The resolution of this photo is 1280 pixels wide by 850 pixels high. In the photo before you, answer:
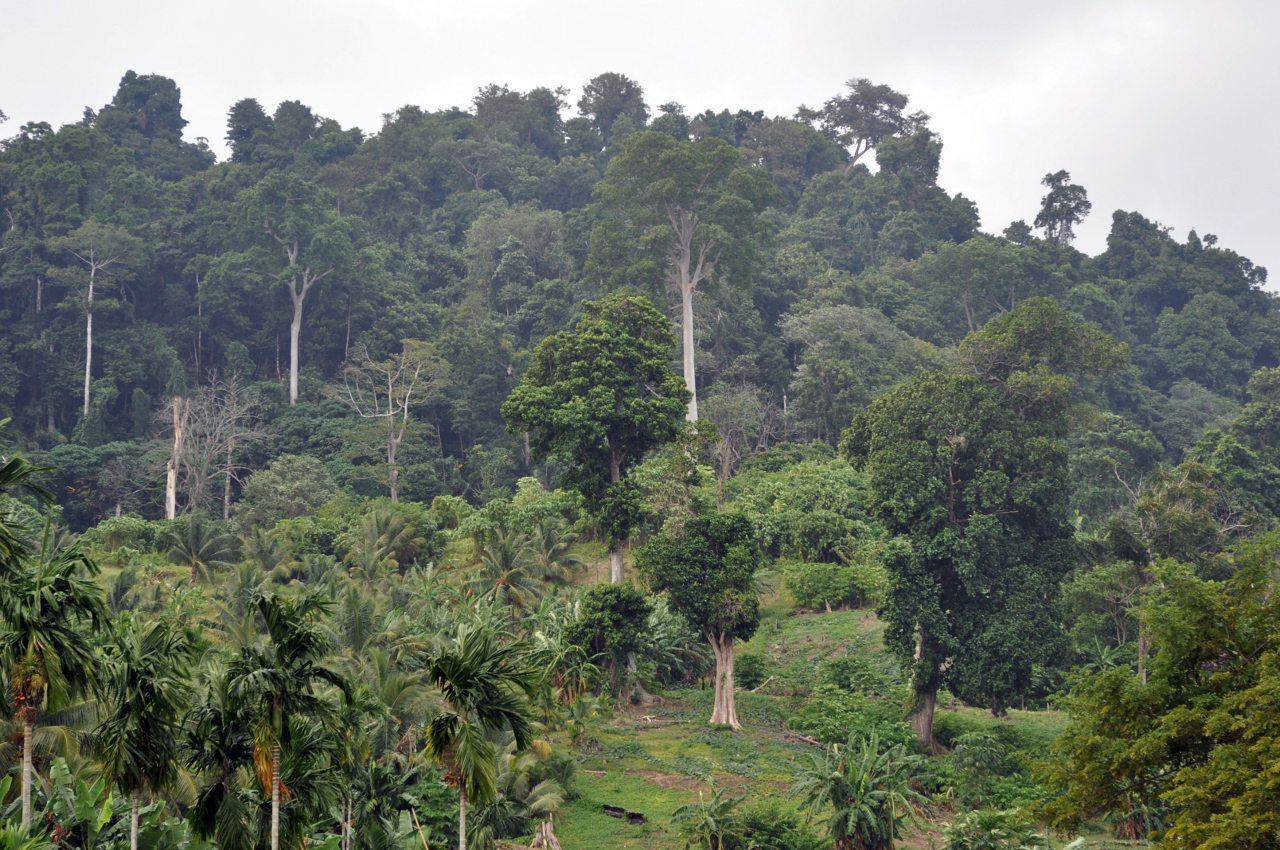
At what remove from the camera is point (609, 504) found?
35781 mm

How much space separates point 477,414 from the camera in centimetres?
5719

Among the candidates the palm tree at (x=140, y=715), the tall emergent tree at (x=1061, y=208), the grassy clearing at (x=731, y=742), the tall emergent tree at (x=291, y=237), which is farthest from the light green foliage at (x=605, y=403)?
the tall emergent tree at (x=1061, y=208)

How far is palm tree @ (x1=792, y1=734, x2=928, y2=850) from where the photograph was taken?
70.9ft

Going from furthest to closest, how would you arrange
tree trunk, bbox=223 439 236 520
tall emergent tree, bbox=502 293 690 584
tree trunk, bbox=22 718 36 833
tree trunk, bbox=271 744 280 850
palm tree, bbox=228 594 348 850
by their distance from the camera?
tree trunk, bbox=223 439 236 520
tall emergent tree, bbox=502 293 690 584
palm tree, bbox=228 594 348 850
tree trunk, bbox=271 744 280 850
tree trunk, bbox=22 718 36 833

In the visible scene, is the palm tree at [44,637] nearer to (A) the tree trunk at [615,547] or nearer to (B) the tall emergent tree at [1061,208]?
(A) the tree trunk at [615,547]

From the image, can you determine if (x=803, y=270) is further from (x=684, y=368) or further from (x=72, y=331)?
(x=72, y=331)

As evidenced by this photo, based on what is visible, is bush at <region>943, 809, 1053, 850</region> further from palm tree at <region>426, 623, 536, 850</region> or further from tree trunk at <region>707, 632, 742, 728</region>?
tree trunk at <region>707, 632, 742, 728</region>

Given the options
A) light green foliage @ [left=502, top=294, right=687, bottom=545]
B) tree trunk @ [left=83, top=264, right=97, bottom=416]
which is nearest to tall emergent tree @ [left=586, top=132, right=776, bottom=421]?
light green foliage @ [left=502, top=294, right=687, bottom=545]

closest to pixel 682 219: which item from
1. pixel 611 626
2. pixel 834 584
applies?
pixel 834 584

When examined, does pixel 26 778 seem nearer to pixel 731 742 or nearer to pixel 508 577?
pixel 731 742

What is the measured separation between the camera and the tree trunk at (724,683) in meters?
30.6

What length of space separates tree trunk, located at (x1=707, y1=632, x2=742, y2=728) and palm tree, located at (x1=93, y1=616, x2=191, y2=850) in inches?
715

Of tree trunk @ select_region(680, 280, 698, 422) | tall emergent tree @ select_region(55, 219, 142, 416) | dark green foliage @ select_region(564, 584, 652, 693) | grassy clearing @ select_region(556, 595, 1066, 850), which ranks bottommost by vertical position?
grassy clearing @ select_region(556, 595, 1066, 850)

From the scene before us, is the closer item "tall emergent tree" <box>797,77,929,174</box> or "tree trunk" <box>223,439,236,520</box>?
"tree trunk" <box>223,439,236,520</box>
